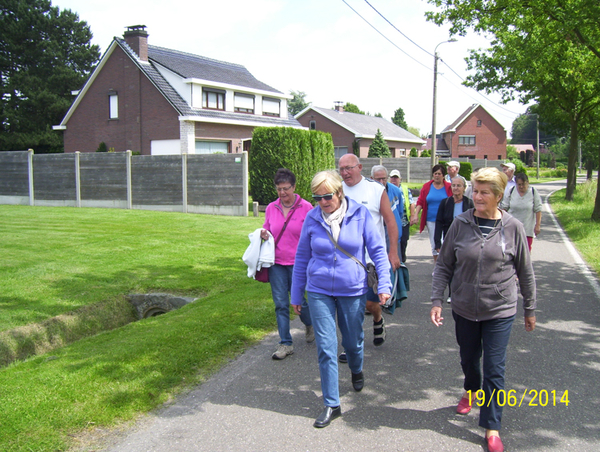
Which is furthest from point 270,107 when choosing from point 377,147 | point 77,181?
point 77,181

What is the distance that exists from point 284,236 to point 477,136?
7060 cm

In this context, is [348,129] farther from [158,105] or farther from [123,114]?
[123,114]

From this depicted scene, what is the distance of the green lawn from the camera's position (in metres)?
3.93

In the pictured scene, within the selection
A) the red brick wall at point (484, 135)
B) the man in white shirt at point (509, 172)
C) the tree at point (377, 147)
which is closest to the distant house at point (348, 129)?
the tree at point (377, 147)

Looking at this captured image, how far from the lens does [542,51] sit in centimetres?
1555

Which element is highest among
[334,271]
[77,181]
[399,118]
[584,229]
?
[399,118]

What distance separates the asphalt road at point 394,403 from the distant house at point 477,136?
68.1m

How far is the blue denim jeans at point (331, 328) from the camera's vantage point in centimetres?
390

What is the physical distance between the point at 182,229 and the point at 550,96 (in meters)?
20.8

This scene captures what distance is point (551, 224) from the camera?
17.6 metres

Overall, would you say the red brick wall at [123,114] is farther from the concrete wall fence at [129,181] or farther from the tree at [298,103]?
the tree at [298,103]

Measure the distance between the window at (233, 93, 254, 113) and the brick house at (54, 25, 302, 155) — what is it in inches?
2.6

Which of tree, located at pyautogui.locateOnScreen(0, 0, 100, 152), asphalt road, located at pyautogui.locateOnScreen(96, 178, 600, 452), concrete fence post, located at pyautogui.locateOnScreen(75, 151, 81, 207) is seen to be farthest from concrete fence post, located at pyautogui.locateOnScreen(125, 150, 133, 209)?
tree, located at pyautogui.locateOnScreen(0, 0, 100, 152)

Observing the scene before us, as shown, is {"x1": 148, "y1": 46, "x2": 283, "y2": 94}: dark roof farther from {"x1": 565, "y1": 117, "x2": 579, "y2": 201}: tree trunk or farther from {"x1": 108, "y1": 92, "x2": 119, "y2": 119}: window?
{"x1": 565, "y1": 117, "x2": 579, "y2": 201}: tree trunk
